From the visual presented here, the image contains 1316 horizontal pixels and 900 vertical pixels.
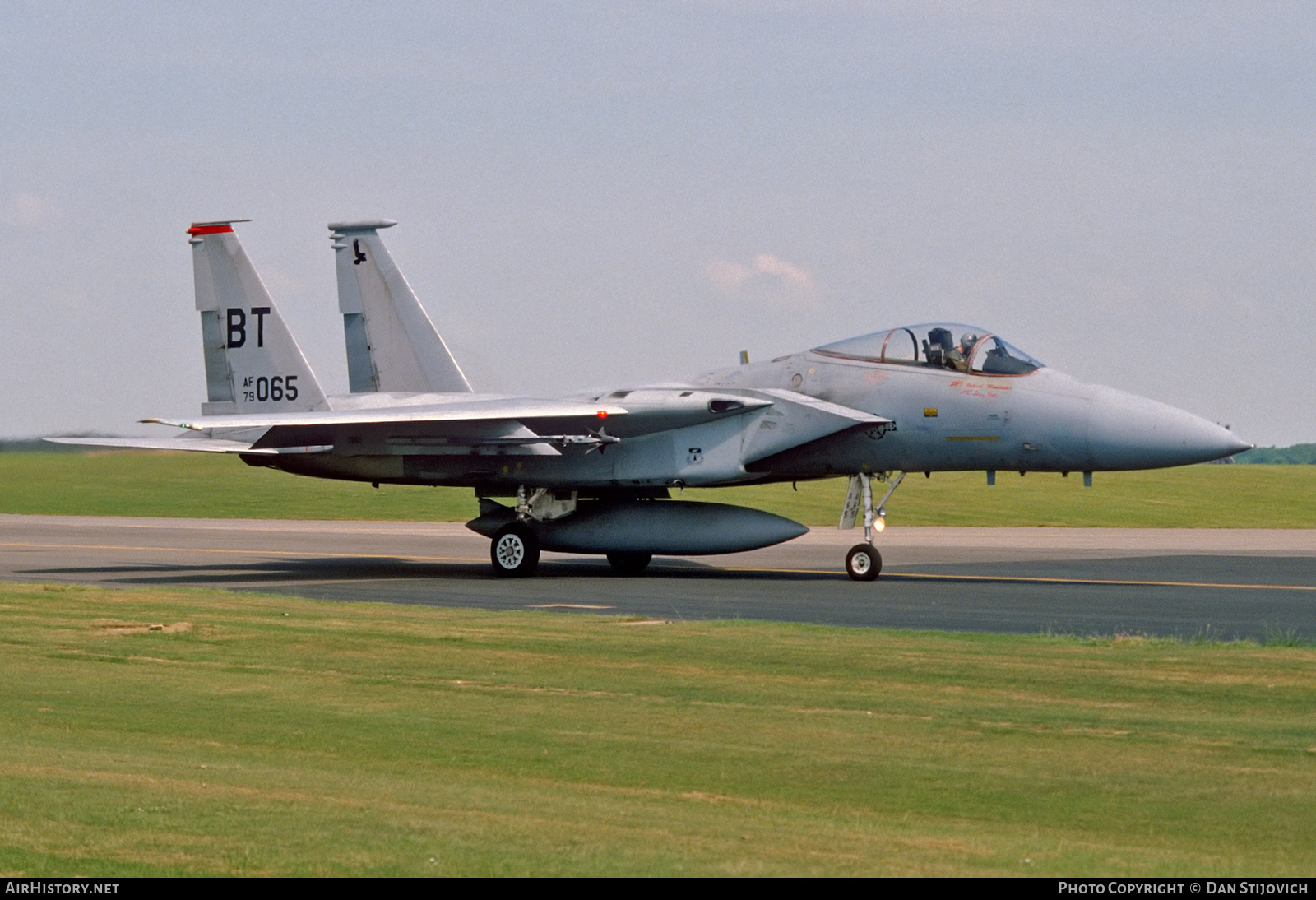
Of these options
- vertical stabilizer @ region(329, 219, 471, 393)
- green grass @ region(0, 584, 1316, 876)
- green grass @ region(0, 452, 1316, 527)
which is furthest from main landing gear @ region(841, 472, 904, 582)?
green grass @ region(0, 452, 1316, 527)

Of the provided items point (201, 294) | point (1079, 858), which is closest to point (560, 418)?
point (201, 294)

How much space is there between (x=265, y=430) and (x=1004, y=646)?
1353 cm

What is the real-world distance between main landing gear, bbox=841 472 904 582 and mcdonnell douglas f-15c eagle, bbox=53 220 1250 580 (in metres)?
0.03

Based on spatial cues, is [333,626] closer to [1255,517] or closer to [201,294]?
[201,294]

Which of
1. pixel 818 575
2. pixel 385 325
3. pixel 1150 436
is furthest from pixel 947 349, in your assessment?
pixel 385 325

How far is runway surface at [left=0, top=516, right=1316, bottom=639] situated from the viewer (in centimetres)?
1639

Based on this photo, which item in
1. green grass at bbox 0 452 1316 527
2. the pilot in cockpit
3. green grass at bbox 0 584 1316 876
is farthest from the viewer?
green grass at bbox 0 452 1316 527

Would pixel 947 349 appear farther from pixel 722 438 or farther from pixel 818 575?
pixel 818 575

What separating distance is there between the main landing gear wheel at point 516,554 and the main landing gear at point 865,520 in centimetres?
458

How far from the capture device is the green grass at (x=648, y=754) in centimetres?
605

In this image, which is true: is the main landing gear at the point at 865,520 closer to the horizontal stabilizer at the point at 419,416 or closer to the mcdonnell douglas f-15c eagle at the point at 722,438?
the mcdonnell douglas f-15c eagle at the point at 722,438

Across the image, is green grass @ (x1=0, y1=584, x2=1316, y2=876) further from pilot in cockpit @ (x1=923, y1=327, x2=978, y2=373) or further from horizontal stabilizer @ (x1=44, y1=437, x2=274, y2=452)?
horizontal stabilizer @ (x1=44, y1=437, x2=274, y2=452)

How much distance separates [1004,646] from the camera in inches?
508

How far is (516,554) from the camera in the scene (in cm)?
2280
